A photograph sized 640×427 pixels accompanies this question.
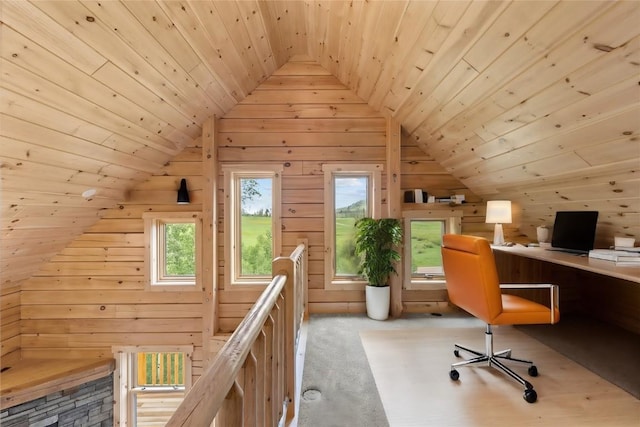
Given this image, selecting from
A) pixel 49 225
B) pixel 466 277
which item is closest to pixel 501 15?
pixel 466 277

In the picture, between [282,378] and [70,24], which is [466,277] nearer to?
[282,378]

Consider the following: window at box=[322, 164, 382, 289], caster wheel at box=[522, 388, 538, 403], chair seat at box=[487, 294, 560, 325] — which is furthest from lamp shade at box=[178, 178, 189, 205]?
caster wheel at box=[522, 388, 538, 403]

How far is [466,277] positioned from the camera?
1.95 meters

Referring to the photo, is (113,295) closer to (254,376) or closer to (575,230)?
(254,376)

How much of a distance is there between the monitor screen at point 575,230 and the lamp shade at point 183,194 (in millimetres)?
3797

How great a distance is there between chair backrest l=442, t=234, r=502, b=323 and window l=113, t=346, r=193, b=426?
3070mm

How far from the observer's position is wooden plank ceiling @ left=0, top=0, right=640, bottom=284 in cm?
142

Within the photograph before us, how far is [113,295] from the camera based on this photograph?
3.42 m

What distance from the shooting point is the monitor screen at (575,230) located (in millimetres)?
2359

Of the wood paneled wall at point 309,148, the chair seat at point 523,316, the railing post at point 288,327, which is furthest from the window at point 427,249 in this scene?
the railing post at point 288,327

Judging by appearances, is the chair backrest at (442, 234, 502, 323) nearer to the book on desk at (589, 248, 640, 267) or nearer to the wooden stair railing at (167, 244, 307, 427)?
the book on desk at (589, 248, 640, 267)

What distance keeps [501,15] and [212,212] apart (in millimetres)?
3006

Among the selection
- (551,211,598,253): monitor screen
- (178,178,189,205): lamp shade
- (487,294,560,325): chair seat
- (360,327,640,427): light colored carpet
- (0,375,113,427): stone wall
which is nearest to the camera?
(360,327,640,427): light colored carpet

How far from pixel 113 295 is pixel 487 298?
3.89 metres
